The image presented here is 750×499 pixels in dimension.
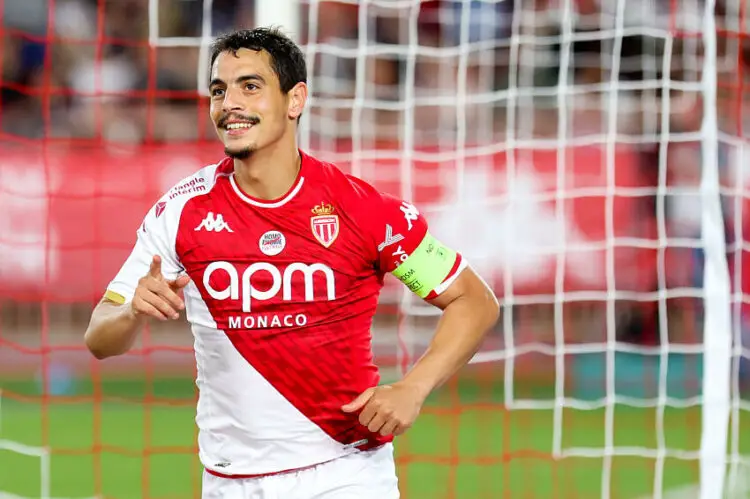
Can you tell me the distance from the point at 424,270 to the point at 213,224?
23.0 inches

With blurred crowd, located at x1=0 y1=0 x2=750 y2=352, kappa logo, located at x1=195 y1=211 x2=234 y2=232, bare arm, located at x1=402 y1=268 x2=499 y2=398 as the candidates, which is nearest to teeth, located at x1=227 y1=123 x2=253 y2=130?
kappa logo, located at x1=195 y1=211 x2=234 y2=232

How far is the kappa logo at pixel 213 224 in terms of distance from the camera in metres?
3.04

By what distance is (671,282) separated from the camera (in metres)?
8.23

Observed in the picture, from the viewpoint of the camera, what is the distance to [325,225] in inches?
120

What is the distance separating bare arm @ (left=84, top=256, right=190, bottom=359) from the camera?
2.68 m

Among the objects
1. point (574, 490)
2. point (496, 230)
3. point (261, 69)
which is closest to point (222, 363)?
point (261, 69)

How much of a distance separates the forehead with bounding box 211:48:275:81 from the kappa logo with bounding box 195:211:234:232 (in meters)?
0.38

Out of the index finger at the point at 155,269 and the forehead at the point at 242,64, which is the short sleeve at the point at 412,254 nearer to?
the forehead at the point at 242,64

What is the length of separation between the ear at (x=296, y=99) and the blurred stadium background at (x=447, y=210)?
3357 mm

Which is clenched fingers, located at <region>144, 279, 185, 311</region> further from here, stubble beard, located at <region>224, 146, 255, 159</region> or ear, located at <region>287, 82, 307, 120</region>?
ear, located at <region>287, 82, 307, 120</region>

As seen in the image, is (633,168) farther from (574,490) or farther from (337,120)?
(574,490)

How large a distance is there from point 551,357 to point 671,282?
1088mm

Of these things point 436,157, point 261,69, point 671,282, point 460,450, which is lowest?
point 460,450

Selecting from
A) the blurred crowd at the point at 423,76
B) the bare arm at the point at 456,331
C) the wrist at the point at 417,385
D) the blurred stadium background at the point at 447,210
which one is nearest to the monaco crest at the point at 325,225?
the bare arm at the point at 456,331
